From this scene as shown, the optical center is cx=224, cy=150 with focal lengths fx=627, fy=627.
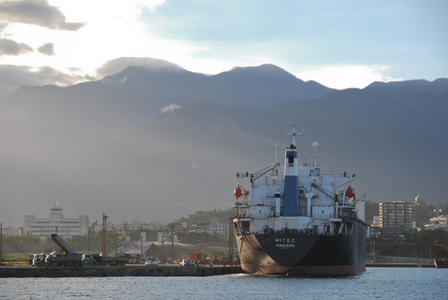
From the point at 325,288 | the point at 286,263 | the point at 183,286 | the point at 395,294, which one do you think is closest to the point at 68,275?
the point at 183,286

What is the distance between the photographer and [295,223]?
3413 inches

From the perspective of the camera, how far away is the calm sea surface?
6756 cm

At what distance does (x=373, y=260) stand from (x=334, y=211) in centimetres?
11529

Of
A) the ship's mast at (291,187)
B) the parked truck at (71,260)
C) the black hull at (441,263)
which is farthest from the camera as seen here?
the black hull at (441,263)

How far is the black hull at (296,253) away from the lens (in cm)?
8100

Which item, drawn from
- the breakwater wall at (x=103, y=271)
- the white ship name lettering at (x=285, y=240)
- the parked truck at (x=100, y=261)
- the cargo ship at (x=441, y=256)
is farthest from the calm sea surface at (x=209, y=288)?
the cargo ship at (x=441, y=256)

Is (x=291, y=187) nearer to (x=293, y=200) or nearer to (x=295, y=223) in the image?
(x=293, y=200)

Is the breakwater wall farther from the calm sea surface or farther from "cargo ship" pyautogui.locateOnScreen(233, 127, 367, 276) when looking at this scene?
"cargo ship" pyautogui.locateOnScreen(233, 127, 367, 276)

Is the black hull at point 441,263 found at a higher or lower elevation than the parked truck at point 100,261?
lower

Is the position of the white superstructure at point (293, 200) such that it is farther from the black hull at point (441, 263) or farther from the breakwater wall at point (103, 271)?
the black hull at point (441, 263)

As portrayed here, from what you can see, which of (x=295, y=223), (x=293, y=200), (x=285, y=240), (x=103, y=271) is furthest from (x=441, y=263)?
(x=103, y=271)

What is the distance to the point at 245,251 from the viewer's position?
88.3m

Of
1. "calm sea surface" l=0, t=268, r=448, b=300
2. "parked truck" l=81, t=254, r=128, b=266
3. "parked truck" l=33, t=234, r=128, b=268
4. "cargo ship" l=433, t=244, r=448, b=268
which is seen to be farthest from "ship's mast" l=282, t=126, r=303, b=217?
"cargo ship" l=433, t=244, r=448, b=268

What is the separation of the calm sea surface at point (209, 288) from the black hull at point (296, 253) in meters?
1.37
